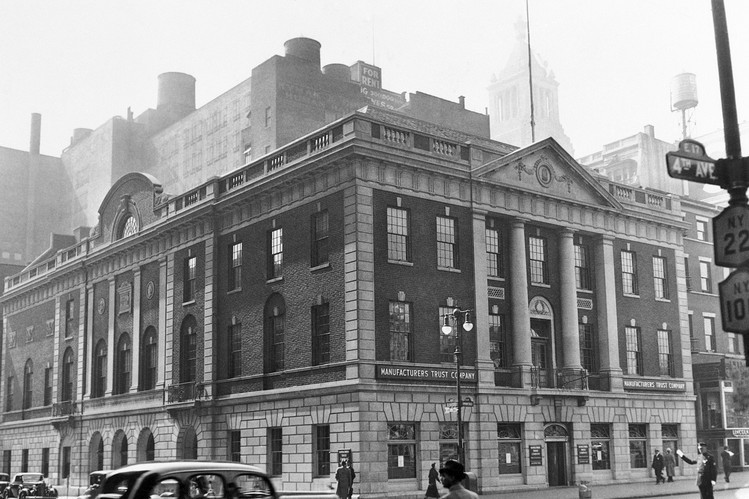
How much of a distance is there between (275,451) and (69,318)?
26021 mm

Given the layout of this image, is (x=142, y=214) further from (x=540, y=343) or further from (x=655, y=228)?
(x=655, y=228)

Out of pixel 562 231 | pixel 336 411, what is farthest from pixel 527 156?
pixel 336 411

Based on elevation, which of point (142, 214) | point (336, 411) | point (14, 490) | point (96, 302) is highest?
point (142, 214)

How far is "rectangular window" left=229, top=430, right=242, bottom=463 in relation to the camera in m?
42.7

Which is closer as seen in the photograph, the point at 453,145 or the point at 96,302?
the point at 453,145

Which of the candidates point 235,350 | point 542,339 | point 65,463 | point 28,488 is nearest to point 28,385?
point 65,463

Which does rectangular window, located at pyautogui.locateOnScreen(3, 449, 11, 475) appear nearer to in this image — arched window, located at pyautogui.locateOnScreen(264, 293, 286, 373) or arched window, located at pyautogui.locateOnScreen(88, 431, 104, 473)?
arched window, located at pyautogui.locateOnScreen(88, 431, 104, 473)

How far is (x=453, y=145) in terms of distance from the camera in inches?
1606

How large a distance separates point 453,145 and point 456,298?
676 cm

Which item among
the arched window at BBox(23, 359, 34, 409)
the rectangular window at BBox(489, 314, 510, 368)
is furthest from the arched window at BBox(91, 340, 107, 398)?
the rectangular window at BBox(489, 314, 510, 368)

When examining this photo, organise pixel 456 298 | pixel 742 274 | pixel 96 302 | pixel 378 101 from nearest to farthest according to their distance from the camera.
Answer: pixel 742 274 → pixel 456 298 → pixel 96 302 → pixel 378 101

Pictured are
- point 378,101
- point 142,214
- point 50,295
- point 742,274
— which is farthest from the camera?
point 378,101

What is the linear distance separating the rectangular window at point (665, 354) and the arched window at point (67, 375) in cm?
3578

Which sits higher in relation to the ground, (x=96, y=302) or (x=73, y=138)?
(x=73, y=138)
